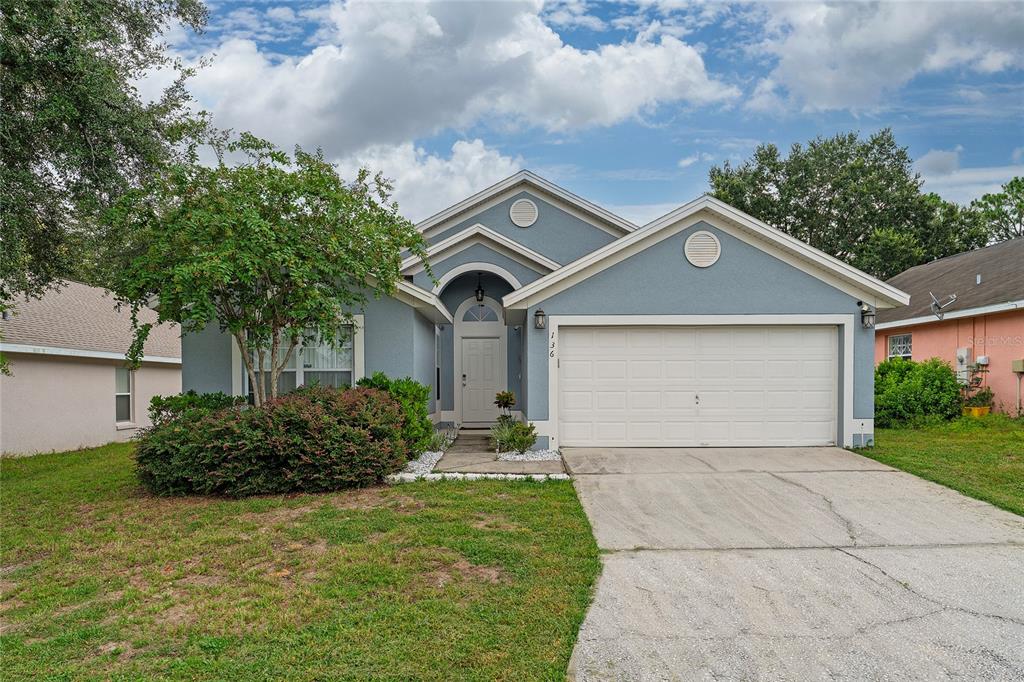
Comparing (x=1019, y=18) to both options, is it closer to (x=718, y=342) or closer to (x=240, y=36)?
(x=718, y=342)

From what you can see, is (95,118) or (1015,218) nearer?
(95,118)

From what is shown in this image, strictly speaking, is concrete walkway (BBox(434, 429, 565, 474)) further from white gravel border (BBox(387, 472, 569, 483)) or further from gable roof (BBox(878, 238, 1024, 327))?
gable roof (BBox(878, 238, 1024, 327))

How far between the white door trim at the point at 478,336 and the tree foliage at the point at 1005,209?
1182 inches

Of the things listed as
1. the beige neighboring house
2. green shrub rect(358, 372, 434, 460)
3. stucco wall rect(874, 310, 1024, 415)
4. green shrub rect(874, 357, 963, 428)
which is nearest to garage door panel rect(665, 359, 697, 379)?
green shrub rect(358, 372, 434, 460)

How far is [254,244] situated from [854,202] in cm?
3145

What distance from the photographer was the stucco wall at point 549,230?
16.1 meters

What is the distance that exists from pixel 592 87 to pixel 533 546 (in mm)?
12038

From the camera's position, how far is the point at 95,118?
8.83 m

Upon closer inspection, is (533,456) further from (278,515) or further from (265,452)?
(278,515)

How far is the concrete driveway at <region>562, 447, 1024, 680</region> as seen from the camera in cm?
358

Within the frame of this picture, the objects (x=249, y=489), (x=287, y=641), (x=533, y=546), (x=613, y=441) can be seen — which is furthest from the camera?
(x=613, y=441)

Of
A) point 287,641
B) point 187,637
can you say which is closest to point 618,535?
point 287,641

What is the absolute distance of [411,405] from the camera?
10.0 meters

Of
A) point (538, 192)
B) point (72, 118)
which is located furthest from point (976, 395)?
point (72, 118)
